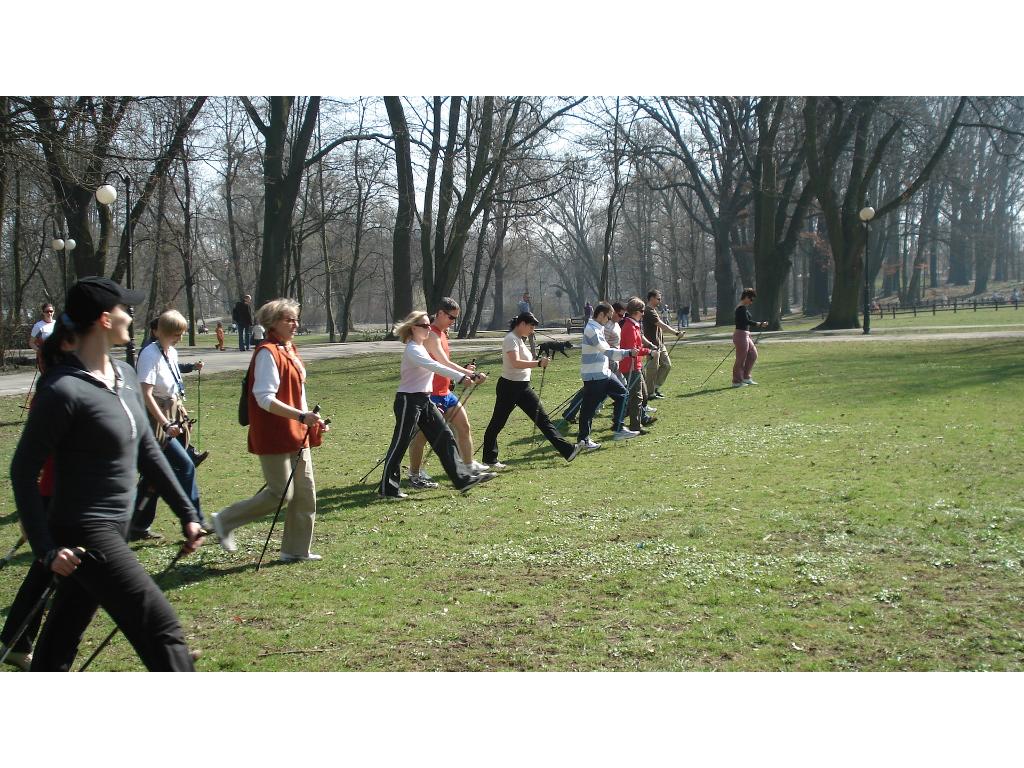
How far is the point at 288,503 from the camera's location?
22.4 feet

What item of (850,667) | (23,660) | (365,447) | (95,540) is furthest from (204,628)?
(365,447)

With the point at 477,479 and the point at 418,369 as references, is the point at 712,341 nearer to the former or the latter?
the point at 477,479

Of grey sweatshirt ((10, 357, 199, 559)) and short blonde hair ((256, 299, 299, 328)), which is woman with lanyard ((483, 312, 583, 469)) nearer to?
short blonde hair ((256, 299, 299, 328))

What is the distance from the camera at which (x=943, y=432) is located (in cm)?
1180

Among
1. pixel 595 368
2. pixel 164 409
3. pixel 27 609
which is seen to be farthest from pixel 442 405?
pixel 27 609

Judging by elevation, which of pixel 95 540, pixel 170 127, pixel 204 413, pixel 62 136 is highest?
pixel 170 127

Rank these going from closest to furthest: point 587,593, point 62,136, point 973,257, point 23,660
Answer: point 23,660, point 587,593, point 62,136, point 973,257

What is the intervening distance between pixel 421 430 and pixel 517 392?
6.46ft

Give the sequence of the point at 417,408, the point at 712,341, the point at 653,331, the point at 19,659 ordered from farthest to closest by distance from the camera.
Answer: the point at 712,341 < the point at 653,331 < the point at 417,408 < the point at 19,659

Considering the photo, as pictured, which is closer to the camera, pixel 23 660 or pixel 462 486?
pixel 23 660

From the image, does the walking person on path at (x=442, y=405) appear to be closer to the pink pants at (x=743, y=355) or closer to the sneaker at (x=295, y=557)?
the sneaker at (x=295, y=557)

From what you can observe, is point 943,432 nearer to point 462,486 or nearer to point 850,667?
point 462,486

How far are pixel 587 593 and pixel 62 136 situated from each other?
48.7ft

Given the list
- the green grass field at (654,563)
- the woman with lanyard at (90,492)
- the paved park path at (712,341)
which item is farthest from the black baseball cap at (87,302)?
the paved park path at (712,341)
